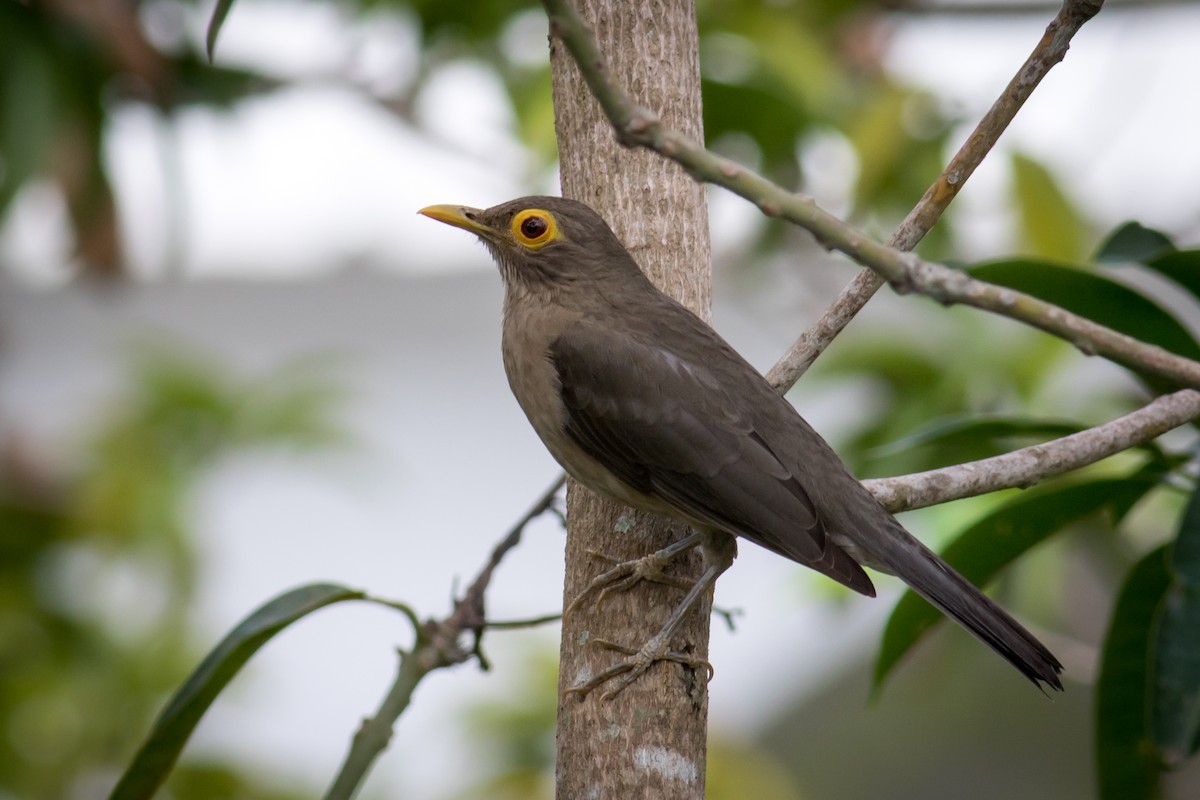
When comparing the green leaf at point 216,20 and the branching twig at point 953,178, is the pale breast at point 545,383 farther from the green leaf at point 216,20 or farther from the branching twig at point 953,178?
the green leaf at point 216,20

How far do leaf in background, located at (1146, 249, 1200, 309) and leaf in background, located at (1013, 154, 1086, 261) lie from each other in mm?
2055

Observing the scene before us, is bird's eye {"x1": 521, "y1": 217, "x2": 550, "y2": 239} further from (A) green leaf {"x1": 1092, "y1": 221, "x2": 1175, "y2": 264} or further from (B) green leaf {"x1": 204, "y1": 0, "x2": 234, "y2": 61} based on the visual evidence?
(A) green leaf {"x1": 1092, "y1": 221, "x2": 1175, "y2": 264}

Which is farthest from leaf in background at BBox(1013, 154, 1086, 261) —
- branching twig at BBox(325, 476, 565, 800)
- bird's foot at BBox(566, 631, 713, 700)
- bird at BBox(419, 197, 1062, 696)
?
bird's foot at BBox(566, 631, 713, 700)

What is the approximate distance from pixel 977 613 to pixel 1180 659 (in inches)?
20.7

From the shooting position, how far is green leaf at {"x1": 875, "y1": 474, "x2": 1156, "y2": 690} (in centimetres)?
342

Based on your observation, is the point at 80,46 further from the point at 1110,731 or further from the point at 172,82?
the point at 1110,731

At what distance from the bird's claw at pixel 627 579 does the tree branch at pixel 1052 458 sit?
2.08 feet

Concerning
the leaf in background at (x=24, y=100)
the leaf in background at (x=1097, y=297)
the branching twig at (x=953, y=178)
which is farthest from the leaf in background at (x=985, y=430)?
the leaf in background at (x=24, y=100)

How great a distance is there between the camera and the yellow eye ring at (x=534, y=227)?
3771mm

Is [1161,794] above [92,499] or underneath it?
underneath

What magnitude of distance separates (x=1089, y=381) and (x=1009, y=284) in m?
3.43

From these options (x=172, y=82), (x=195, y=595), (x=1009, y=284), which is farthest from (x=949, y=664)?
(x=172, y=82)

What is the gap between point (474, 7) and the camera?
19.5 feet

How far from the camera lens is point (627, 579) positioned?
3035 mm
